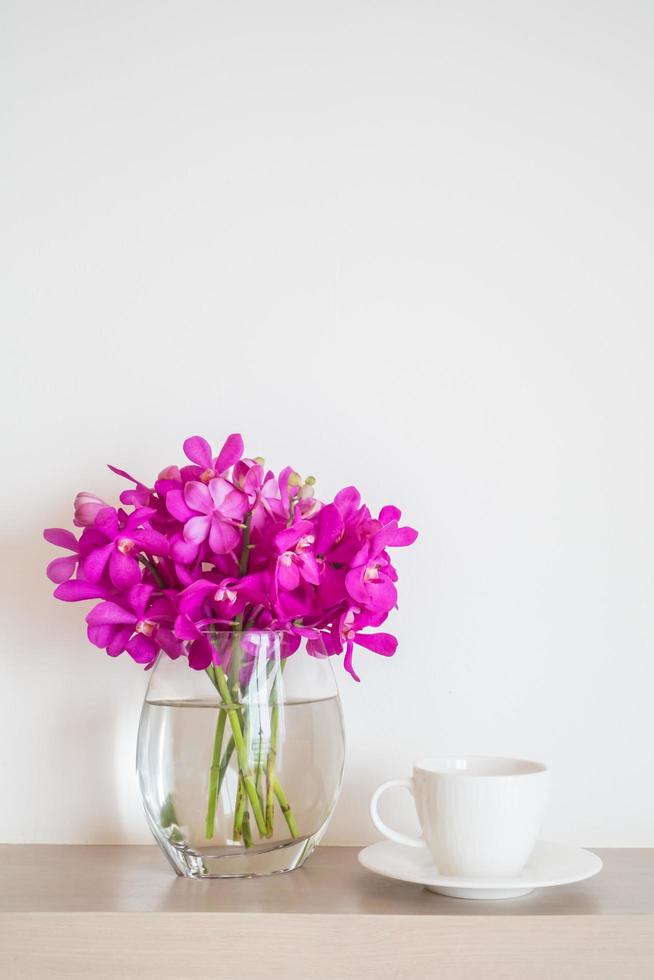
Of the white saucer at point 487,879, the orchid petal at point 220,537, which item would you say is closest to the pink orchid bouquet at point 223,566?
the orchid petal at point 220,537

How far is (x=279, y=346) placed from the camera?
3.32 ft

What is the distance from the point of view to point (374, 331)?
1011 millimetres

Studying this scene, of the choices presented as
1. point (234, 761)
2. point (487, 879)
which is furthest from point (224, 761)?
point (487, 879)

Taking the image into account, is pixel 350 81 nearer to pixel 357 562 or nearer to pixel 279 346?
pixel 279 346

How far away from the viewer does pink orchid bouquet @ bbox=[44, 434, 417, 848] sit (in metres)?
0.80

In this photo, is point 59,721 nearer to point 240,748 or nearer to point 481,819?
point 240,748

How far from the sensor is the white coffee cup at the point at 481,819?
30.1 inches

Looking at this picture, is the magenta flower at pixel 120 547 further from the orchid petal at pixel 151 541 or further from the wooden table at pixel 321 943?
the wooden table at pixel 321 943

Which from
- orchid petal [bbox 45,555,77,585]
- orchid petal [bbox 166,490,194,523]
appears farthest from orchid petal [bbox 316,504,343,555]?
orchid petal [bbox 45,555,77,585]

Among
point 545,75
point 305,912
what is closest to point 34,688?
point 305,912

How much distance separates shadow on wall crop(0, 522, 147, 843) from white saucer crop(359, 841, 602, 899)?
28cm

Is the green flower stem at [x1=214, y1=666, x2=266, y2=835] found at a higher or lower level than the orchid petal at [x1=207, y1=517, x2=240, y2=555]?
lower

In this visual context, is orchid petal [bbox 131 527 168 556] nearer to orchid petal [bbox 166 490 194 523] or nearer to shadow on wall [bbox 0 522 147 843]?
orchid petal [bbox 166 490 194 523]

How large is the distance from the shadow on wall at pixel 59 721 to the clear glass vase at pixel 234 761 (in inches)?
5.8
